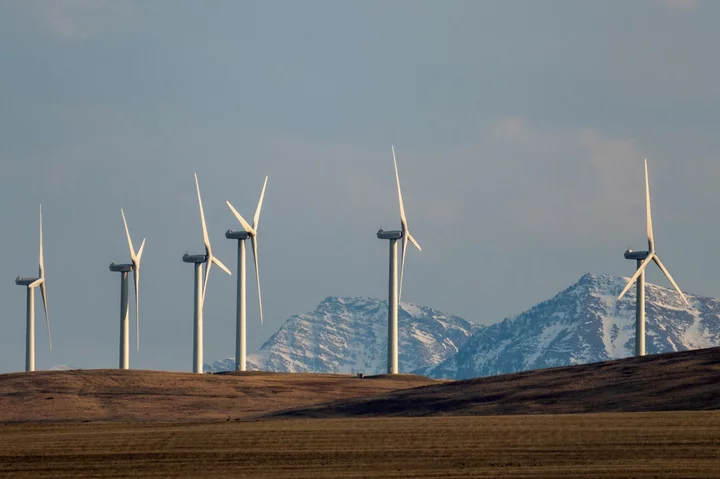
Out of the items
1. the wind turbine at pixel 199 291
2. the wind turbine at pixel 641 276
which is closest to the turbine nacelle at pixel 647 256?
the wind turbine at pixel 641 276

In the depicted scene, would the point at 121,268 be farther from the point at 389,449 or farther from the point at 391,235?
the point at 389,449

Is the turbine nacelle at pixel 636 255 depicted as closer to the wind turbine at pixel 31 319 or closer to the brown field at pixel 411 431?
the brown field at pixel 411 431

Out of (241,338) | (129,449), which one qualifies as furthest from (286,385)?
(129,449)

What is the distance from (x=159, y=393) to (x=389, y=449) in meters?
71.6

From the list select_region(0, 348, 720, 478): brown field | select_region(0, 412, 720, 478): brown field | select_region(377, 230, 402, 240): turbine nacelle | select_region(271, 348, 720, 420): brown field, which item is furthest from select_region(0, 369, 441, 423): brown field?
select_region(0, 412, 720, 478): brown field

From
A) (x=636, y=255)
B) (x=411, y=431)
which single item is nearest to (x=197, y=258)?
(x=636, y=255)

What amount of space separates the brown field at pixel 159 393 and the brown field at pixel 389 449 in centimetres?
3988

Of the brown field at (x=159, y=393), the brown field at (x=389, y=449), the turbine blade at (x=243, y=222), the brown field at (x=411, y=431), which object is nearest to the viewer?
the brown field at (x=389, y=449)

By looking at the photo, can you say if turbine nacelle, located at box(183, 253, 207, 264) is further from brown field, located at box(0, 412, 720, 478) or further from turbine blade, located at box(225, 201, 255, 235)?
brown field, located at box(0, 412, 720, 478)

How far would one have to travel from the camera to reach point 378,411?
362 ft

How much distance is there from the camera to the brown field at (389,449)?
54.1m

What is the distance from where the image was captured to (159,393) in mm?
130625

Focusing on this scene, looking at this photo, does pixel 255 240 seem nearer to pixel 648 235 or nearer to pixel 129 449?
pixel 648 235

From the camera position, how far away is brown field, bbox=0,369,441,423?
118 m
